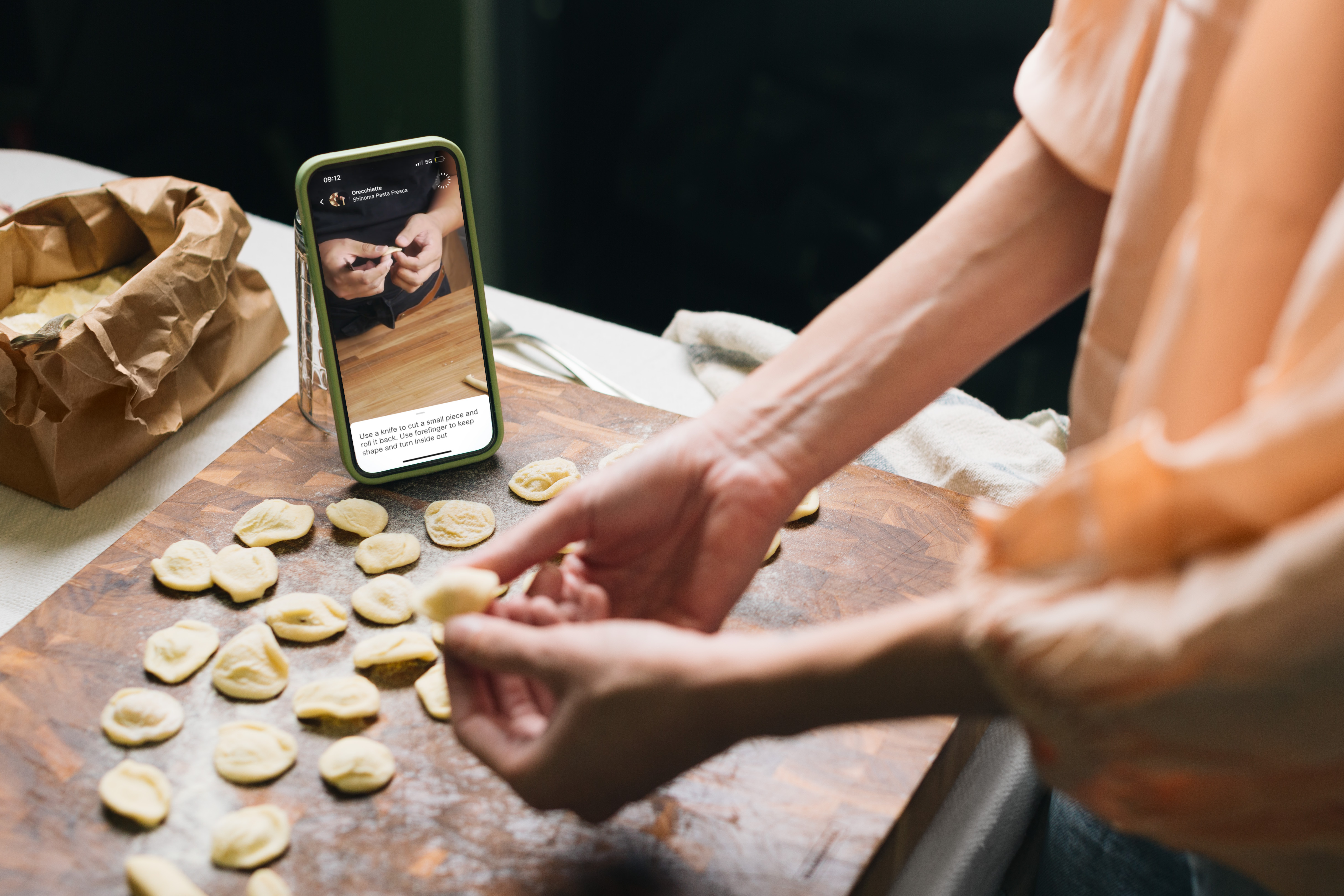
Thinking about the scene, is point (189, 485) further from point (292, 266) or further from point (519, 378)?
point (292, 266)

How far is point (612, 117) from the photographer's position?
103 inches

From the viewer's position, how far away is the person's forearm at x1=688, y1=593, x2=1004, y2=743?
499 millimetres

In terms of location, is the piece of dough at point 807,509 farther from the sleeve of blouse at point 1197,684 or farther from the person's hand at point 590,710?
the sleeve of blouse at point 1197,684

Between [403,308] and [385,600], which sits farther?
[403,308]

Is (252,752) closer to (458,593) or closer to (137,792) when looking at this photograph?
(137,792)

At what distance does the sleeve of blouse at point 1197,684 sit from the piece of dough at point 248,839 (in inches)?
19.7

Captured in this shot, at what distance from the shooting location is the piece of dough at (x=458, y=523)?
969mm

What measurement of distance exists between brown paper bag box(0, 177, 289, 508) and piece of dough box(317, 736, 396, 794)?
49 centimetres

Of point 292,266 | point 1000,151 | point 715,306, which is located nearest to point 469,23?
point 715,306

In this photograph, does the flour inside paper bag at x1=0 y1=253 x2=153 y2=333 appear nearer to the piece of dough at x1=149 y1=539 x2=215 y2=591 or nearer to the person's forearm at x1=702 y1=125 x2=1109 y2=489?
the piece of dough at x1=149 y1=539 x2=215 y2=591

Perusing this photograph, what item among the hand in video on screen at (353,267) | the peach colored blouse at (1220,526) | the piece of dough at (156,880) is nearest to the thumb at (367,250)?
the hand in video on screen at (353,267)

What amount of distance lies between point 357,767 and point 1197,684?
572 millimetres

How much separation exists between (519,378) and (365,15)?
1.93m

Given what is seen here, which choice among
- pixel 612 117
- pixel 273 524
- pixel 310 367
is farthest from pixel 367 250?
pixel 612 117
